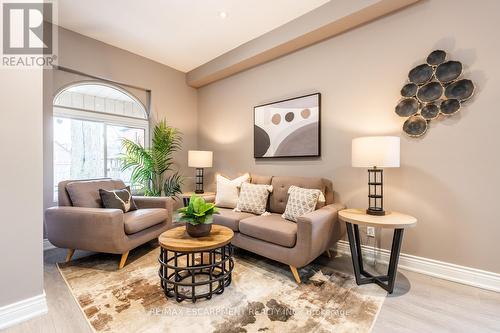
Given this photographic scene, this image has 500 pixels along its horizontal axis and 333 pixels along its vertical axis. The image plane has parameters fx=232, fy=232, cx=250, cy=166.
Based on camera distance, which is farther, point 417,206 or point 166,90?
point 166,90

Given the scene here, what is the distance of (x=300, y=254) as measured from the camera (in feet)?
6.52

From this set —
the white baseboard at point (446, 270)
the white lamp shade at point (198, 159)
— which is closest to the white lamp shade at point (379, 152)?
the white baseboard at point (446, 270)

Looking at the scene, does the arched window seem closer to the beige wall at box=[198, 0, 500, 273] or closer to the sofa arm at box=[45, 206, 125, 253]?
the sofa arm at box=[45, 206, 125, 253]

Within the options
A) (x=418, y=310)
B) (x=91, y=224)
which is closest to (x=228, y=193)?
(x=91, y=224)

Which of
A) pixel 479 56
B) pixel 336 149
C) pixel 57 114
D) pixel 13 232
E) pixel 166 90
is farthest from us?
pixel 166 90

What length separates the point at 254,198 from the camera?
285 centimetres

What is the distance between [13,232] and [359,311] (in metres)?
2.43

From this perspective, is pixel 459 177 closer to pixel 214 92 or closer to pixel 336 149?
pixel 336 149

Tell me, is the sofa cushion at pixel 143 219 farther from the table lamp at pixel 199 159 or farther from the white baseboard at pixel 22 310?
the table lamp at pixel 199 159

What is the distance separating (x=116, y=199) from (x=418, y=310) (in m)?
3.02

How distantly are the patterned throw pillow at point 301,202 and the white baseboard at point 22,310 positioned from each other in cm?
210

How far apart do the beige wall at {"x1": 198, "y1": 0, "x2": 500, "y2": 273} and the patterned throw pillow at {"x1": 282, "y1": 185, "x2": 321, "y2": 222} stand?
49 centimetres

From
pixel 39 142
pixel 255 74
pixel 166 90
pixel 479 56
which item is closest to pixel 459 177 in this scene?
pixel 479 56

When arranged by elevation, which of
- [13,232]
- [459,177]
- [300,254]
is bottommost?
[300,254]
